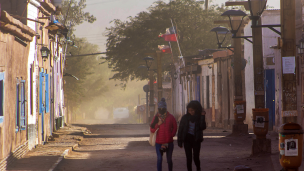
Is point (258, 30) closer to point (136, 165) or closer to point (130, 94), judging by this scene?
point (136, 165)

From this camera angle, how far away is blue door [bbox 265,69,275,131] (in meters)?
20.7

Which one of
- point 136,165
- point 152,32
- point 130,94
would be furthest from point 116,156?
point 130,94

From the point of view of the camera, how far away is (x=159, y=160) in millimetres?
8852

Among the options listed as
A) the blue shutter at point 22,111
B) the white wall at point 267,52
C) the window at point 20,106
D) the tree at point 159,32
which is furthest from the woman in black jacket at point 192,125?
the tree at point 159,32

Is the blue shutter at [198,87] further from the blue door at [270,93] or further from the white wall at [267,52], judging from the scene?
the blue door at [270,93]

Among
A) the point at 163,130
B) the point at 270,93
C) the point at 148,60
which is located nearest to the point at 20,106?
the point at 163,130

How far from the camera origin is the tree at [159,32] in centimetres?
4303

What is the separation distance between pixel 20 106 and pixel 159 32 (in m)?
31.5

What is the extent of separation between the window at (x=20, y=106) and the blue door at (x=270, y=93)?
11.8 m

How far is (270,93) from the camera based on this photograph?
20.8 metres

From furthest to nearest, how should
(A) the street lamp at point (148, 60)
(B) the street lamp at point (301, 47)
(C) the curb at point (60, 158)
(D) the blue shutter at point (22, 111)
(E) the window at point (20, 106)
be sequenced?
1. (A) the street lamp at point (148, 60)
2. (B) the street lamp at point (301, 47)
3. (D) the blue shutter at point (22, 111)
4. (E) the window at point (20, 106)
5. (C) the curb at point (60, 158)

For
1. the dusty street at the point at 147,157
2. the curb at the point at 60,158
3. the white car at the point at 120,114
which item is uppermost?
the curb at the point at 60,158

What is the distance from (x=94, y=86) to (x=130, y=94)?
2124 inches

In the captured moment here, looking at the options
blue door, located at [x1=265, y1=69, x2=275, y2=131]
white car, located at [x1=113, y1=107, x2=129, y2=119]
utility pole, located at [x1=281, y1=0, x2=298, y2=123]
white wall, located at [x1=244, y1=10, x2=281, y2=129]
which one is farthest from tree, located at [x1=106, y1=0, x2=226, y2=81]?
white car, located at [x1=113, y1=107, x2=129, y2=119]
